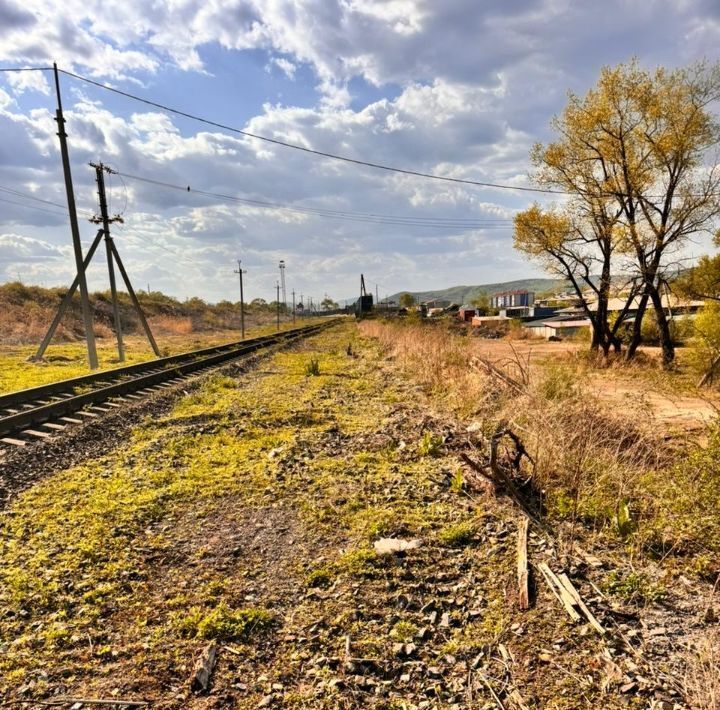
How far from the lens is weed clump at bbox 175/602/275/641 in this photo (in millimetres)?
3012

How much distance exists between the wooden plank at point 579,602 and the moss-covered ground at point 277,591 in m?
0.07

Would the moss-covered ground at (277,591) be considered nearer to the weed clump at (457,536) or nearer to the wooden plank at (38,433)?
the weed clump at (457,536)

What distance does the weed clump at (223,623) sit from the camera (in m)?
3.01

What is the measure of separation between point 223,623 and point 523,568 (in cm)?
221

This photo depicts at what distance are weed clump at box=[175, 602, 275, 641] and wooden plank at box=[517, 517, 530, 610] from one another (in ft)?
5.74

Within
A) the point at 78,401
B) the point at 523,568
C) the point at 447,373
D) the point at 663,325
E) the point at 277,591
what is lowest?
the point at 277,591

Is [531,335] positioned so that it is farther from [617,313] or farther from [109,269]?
[109,269]

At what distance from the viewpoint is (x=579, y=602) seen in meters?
3.10

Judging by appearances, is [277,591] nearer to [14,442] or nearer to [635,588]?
[635,588]

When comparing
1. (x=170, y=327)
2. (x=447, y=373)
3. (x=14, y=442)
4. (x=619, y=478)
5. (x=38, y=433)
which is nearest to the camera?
(x=619, y=478)

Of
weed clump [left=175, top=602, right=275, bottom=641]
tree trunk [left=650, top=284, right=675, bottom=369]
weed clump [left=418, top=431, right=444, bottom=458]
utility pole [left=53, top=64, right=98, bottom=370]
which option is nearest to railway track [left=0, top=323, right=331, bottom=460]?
utility pole [left=53, top=64, right=98, bottom=370]

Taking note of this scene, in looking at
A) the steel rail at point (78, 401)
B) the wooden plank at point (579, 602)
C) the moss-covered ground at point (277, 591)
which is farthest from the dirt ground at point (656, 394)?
the steel rail at point (78, 401)

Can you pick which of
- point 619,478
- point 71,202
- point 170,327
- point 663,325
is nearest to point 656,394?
point 663,325

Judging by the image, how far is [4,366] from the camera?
51.1ft
